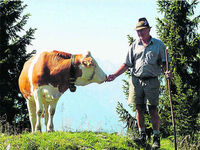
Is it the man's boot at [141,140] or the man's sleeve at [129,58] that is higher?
the man's sleeve at [129,58]

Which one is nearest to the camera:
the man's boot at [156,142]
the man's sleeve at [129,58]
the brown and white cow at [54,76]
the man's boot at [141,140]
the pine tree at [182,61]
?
the man's boot at [156,142]

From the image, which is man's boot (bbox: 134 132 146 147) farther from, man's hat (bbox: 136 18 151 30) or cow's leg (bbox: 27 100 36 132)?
cow's leg (bbox: 27 100 36 132)

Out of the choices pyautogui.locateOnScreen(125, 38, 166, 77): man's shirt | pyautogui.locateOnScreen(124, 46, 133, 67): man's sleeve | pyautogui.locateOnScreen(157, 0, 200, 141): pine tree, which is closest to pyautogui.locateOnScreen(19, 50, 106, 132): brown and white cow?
pyautogui.locateOnScreen(124, 46, 133, 67): man's sleeve

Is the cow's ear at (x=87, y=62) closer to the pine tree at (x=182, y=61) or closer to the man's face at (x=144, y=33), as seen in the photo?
the man's face at (x=144, y=33)

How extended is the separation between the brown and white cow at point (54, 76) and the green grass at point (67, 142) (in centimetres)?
87

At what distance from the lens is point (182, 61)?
511 inches

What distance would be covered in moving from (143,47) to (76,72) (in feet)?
6.43

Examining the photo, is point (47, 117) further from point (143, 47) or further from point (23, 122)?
point (23, 122)

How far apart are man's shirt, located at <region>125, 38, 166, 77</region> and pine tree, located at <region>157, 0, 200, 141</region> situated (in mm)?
5830

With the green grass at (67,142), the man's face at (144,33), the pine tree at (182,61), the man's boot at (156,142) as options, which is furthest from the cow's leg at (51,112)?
the pine tree at (182,61)

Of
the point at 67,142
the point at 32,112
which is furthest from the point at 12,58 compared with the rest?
the point at 67,142

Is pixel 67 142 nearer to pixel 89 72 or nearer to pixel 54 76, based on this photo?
pixel 54 76

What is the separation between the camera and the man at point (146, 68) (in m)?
6.36

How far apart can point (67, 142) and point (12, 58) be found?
29.5 ft
